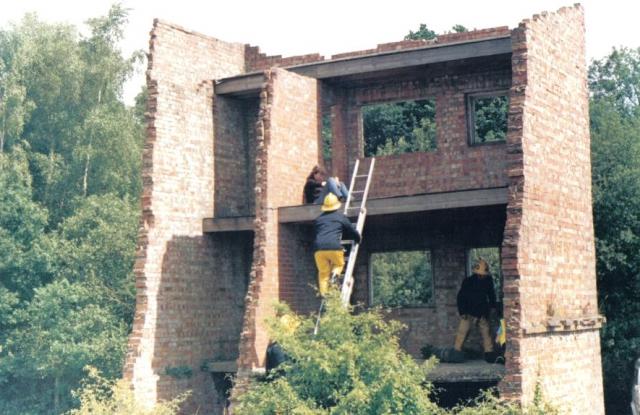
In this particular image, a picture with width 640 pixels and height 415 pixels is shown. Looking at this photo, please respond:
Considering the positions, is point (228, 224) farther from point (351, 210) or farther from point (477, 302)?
point (477, 302)

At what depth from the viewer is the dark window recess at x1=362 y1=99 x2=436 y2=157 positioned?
35062 millimetres

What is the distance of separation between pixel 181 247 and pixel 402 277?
16052 millimetres

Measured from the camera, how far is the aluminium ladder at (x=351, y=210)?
53.9ft

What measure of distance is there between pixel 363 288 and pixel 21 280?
15268 millimetres

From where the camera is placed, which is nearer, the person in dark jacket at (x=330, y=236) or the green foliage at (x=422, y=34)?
the person in dark jacket at (x=330, y=236)

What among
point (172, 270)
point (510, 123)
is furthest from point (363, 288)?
point (510, 123)

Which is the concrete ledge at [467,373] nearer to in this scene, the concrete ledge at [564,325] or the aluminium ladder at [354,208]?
the concrete ledge at [564,325]

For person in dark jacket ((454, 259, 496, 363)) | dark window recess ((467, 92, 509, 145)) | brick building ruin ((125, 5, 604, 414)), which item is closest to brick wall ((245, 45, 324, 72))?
brick building ruin ((125, 5, 604, 414))

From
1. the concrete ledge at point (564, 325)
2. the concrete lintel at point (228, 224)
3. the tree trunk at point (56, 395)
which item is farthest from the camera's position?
the tree trunk at point (56, 395)

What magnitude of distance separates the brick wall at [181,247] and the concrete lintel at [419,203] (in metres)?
2.30

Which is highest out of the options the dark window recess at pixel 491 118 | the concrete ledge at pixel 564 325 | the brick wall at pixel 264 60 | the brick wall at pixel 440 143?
the dark window recess at pixel 491 118

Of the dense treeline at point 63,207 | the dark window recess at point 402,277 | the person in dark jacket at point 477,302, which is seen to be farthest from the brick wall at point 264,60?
the dark window recess at point 402,277

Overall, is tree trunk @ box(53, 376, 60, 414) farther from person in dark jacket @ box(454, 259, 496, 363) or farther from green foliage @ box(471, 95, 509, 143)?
person in dark jacket @ box(454, 259, 496, 363)

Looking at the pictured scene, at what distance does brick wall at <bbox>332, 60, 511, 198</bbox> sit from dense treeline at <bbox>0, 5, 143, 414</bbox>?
1202cm
